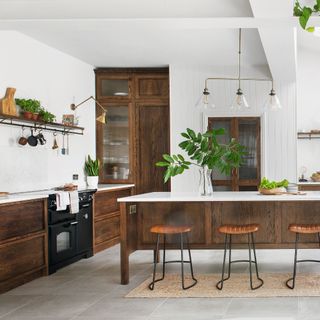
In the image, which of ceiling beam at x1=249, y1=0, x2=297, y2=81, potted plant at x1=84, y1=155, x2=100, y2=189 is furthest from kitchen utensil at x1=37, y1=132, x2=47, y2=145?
ceiling beam at x1=249, y1=0, x2=297, y2=81

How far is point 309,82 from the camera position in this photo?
8328 mm

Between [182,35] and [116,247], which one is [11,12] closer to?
[182,35]

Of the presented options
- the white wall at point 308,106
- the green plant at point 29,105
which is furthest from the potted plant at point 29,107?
the white wall at point 308,106

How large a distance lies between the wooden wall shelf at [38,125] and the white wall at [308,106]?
3686mm

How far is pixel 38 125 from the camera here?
5.98m

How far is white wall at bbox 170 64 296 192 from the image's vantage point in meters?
7.96

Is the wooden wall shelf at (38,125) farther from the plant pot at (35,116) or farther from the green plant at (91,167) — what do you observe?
the green plant at (91,167)

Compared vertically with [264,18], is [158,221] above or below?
below

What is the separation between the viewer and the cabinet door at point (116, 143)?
808cm

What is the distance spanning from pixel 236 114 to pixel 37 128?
11.2 ft

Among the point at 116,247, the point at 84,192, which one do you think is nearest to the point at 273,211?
the point at 84,192

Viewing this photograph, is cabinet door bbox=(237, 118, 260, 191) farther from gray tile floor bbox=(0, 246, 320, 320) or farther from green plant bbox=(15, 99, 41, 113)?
green plant bbox=(15, 99, 41, 113)

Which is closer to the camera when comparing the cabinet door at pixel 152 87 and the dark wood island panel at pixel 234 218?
the dark wood island panel at pixel 234 218

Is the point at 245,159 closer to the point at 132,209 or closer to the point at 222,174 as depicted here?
the point at 222,174
